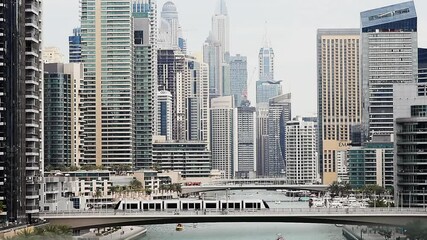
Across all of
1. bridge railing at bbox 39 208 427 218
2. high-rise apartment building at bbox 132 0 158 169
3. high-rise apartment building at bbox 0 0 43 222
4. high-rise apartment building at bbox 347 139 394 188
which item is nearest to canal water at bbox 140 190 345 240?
bridge railing at bbox 39 208 427 218

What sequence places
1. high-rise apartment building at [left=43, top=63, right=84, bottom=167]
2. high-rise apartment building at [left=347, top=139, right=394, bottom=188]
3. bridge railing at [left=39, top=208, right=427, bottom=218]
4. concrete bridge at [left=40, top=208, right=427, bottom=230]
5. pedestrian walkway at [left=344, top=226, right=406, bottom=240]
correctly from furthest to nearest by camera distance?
high-rise apartment building at [left=43, top=63, right=84, bottom=167] → high-rise apartment building at [left=347, top=139, right=394, bottom=188] → pedestrian walkway at [left=344, top=226, right=406, bottom=240] → bridge railing at [left=39, top=208, right=427, bottom=218] → concrete bridge at [left=40, top=208, right=427, bottom=230]

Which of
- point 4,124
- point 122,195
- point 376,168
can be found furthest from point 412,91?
point 376,168

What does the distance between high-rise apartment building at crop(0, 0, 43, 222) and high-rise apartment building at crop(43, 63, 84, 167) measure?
78351 millimetres

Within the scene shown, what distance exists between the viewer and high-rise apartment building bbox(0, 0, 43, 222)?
76000 mm

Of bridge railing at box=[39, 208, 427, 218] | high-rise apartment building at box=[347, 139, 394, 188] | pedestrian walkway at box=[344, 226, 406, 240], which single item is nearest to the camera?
bridge railing at box=[39, 208, 427, 218]

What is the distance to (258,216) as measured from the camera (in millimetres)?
77812

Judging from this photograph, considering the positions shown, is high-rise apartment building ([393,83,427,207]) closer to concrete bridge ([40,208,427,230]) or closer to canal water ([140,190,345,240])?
canal water ([140,190,345,240])

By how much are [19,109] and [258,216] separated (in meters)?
18.3

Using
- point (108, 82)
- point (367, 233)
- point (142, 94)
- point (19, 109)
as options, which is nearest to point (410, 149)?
point (367, 233)

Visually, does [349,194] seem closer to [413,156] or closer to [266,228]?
[266,228]

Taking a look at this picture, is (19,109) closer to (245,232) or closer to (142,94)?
(245,232)

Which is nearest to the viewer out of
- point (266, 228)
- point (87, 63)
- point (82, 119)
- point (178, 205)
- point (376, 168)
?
point (178, 205)

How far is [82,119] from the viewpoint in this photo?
17525 centimetres

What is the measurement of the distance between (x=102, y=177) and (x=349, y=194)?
40627mm
